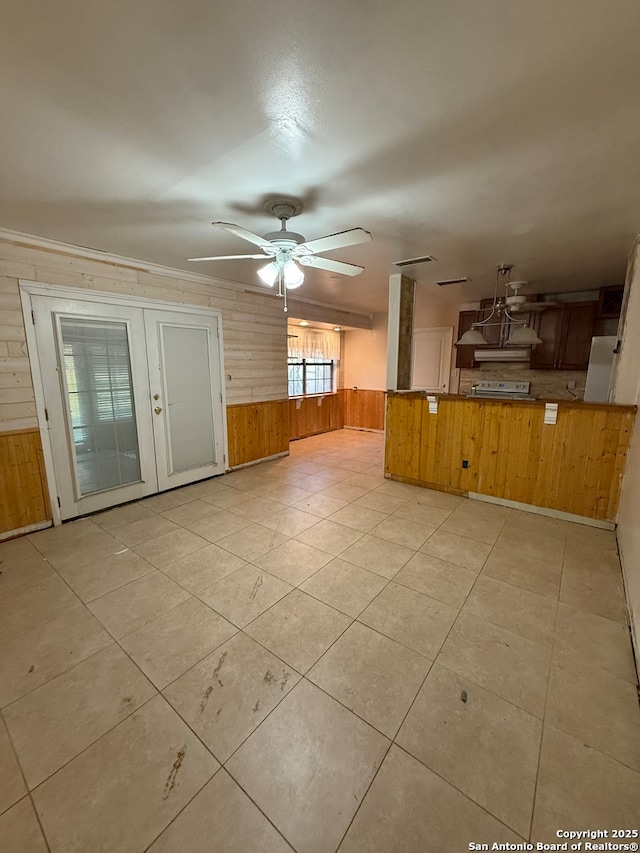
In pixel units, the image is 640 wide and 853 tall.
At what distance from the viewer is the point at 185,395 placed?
4.07 metres

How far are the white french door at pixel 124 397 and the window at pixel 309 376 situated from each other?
226 centimetres

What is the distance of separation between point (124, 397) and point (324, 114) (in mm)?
3110

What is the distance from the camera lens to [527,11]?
1.00 meters

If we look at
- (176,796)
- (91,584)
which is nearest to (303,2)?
(176,796)

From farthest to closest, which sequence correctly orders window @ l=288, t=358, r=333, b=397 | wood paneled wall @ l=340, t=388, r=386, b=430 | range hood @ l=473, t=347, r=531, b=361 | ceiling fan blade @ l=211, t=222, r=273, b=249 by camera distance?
wood paneled wall @ l=340, t=388, r=386, b=430
window @ l=288, t=358, r=333, b=397
range hood @ l=473, t=347, r=531, b=361
ceiling fan blade @ l=211, t=222, r=273, b=249

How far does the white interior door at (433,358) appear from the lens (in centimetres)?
627

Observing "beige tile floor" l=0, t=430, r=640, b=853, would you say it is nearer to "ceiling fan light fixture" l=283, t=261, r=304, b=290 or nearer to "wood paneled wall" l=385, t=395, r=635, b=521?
"wood paneled wall" l=385, t=395, r=635, b=521

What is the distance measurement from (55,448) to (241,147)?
9.67 feet

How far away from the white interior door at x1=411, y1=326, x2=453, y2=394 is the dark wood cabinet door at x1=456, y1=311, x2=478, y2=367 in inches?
22.6

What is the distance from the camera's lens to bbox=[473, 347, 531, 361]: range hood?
4.95 m

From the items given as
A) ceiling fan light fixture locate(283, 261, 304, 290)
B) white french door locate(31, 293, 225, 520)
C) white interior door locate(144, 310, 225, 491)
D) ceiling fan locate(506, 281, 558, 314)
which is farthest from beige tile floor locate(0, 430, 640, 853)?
ceiling fan locate(506, 281, 558, 314)

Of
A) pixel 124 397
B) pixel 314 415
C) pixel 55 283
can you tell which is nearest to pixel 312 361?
pixel 314 415

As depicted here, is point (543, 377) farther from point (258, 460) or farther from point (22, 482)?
point (22, 482)

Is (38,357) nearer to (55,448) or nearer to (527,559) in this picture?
(55,448)
